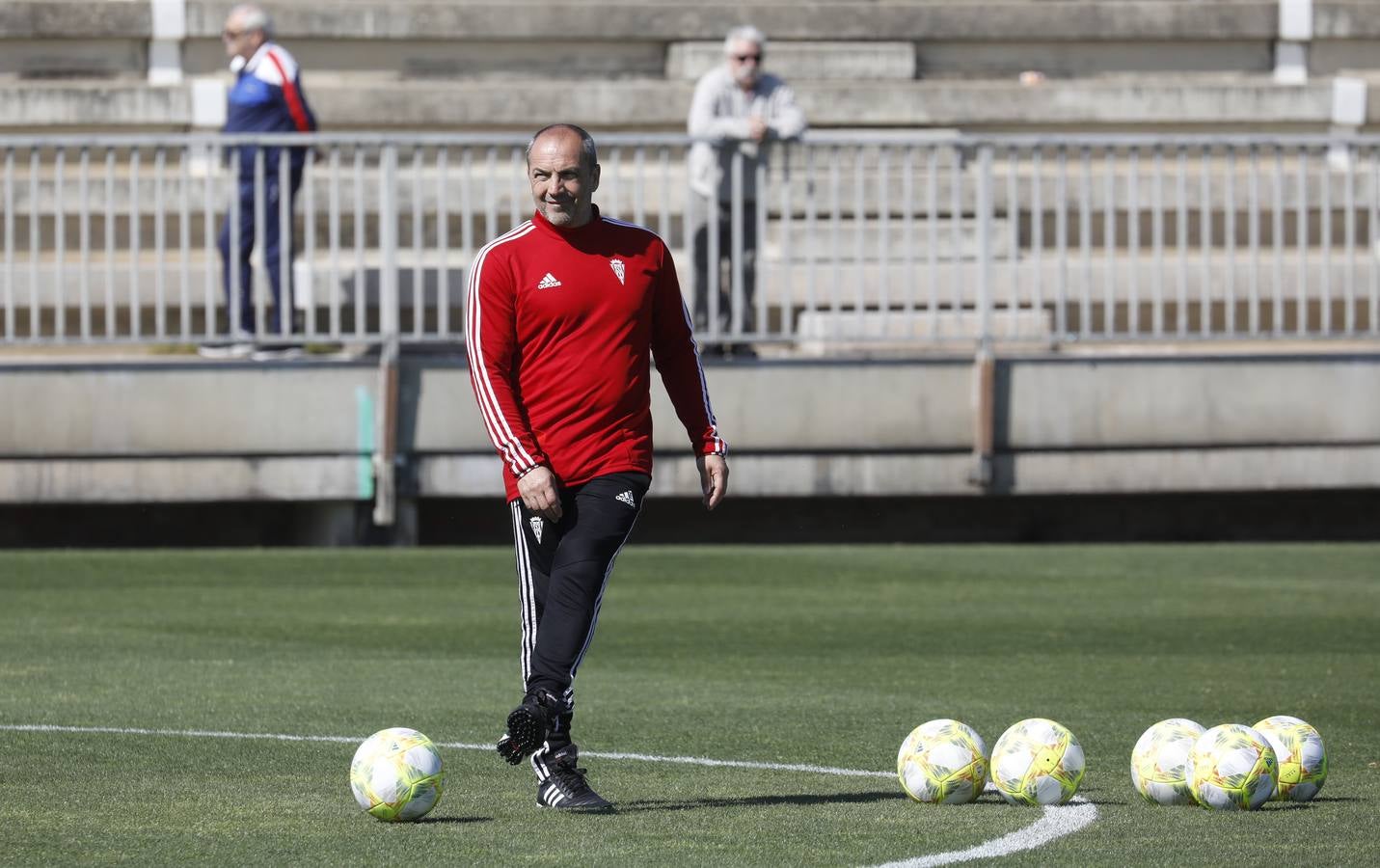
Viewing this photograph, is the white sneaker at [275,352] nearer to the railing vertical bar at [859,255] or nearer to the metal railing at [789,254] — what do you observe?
the metal railing at [789,254]

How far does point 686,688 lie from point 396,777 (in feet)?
10.5

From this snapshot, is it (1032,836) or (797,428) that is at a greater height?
(797,428)

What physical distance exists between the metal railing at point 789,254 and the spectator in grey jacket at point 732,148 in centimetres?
3

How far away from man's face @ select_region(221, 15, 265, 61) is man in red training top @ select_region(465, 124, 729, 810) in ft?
29.2

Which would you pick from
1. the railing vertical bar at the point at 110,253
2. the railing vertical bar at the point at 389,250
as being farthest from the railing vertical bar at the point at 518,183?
the railing vertical bar at the point at 110,253

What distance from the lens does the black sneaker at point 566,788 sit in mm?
6332

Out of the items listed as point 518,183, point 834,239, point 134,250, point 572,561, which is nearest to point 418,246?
point 518,183

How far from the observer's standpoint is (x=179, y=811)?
6238mm

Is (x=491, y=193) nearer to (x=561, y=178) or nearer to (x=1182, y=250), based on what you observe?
(x=1182, y=250)

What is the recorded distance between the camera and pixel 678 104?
66.1 feet

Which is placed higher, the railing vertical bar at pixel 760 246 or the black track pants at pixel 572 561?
the railing vertical bar at pixel 760 246

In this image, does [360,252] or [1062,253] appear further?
[1062,253]

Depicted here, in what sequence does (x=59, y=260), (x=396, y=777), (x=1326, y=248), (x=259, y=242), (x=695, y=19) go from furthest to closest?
(x=695, y=19) < (x=1326, y=248) < (x=59, y=260) < (x=259, y=242) < (x=396, y=777)

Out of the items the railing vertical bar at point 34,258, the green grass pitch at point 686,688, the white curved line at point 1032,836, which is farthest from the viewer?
the railing vertical bar at point 34,258
